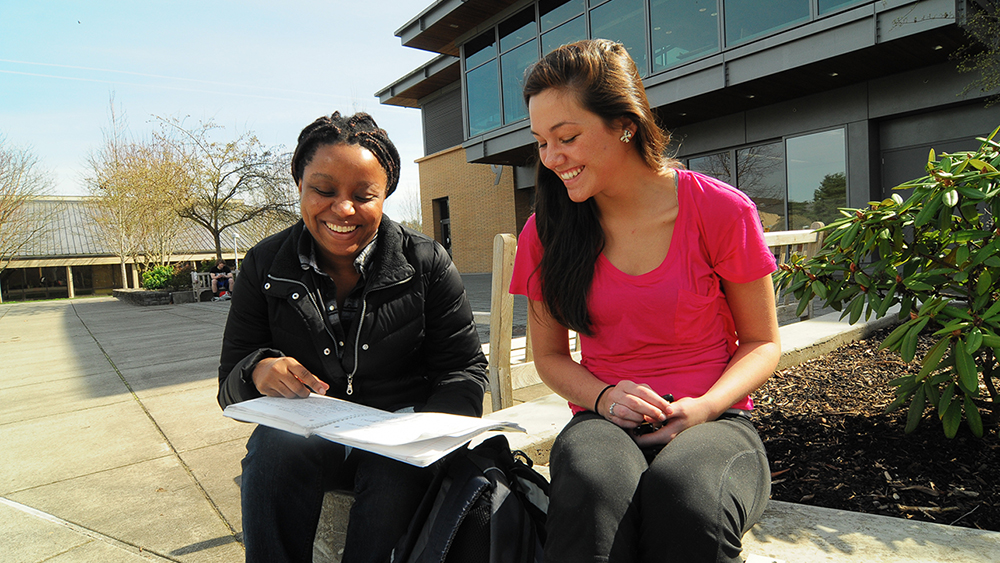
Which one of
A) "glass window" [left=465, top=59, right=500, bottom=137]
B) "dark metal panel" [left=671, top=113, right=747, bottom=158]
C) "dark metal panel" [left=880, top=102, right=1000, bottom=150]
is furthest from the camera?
"glass window" [left=465, top=59, right=500, bottom=137]

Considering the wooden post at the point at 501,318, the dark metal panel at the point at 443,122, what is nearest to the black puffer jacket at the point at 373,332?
the wooden post at the point at 501,318

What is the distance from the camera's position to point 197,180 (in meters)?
20.7

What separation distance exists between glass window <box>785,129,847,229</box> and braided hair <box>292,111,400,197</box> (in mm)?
10321

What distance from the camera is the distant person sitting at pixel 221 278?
64.7 ft

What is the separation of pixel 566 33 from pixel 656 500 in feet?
44.5

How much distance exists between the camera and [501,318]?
10.3 ft

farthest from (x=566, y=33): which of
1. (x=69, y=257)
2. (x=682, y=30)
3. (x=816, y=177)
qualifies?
(x=69, y=257)

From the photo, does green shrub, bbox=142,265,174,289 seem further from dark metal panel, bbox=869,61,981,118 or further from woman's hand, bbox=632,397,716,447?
woman's hand, bbox=632,397,716,447

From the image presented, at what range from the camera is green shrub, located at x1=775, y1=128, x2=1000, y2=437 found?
1826mm

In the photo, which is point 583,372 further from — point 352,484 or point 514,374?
point 514,374

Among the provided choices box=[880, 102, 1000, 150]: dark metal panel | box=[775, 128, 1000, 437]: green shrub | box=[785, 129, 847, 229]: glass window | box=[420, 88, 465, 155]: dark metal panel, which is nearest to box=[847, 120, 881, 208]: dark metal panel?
box=[785, 129, 847, 229]: glass window

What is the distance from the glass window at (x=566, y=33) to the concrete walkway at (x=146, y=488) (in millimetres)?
10454

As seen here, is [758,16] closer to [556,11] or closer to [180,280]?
[556,11]

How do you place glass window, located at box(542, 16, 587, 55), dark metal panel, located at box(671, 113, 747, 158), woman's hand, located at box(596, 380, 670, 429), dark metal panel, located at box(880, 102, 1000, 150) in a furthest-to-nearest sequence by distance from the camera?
1. glass window, located at box(542, 16, 587, 55)
2. dark metal panel, located at box(671, 113, 747, 158)
3. dark metal panel, located at box(880, 102, 1000, 150)
4. woman's hand, located at box(596, 380, 670, 429)
